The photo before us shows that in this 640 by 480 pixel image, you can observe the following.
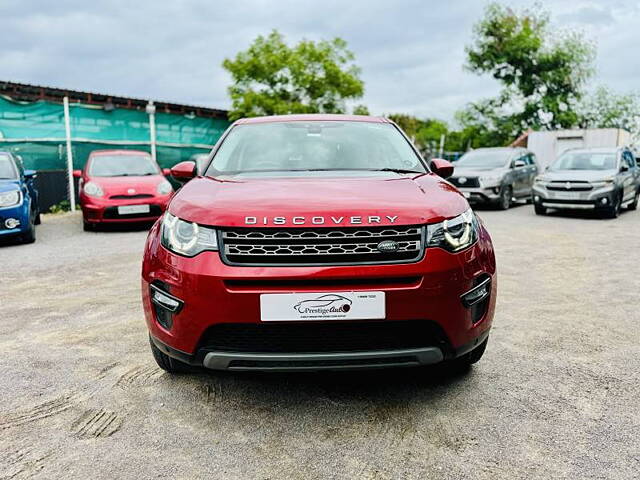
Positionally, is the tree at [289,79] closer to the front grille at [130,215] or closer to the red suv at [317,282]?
the front grille at [130,215]

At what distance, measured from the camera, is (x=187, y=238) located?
2617 millimetres

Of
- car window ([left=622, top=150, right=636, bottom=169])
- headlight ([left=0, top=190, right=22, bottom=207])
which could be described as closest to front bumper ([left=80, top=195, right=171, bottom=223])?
headlight ([left=0, top=190, right=22, bottom=207])

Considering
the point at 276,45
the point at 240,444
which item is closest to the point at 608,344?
the point at 240,444

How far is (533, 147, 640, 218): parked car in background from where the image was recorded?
11930mm

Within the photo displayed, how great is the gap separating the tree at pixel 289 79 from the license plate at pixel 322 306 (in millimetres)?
19288

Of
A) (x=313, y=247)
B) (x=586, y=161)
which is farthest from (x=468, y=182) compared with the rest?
(x=313, y=247)

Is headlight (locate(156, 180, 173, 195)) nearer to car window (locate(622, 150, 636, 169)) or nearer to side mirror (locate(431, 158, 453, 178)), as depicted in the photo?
side mirror (locate(431, 158, 453, 178))

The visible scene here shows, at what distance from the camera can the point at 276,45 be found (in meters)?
22.0

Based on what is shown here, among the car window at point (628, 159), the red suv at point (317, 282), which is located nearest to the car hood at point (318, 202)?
the red suv at point (317, 282)

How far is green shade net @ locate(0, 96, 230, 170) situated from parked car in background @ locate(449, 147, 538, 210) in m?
8.29

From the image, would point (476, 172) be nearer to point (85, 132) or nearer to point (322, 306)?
point (85, 132)

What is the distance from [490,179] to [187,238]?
12205 millimetres

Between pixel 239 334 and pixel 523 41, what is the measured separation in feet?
103

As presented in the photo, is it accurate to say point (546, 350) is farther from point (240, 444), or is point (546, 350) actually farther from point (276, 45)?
point (276, 45)
